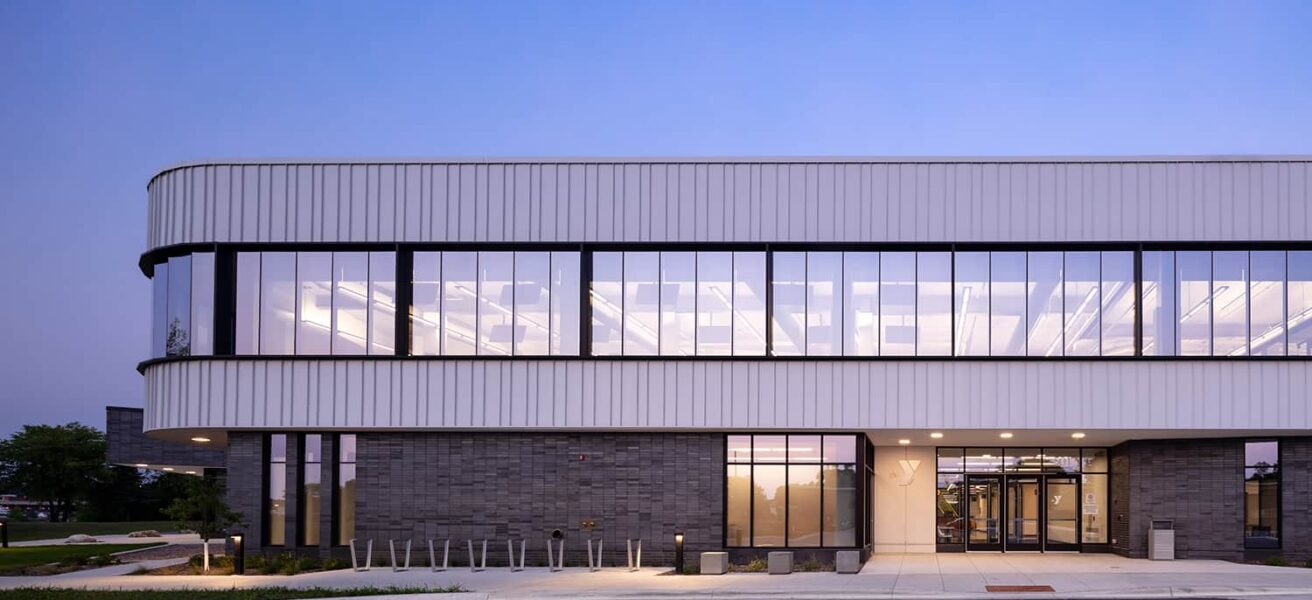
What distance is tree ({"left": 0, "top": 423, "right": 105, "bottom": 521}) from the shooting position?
73.2m

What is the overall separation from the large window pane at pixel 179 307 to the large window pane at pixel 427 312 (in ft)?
17.2

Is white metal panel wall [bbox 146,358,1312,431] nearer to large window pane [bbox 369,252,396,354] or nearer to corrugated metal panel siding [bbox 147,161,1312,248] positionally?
large window pane [bbox 369,252,396,354]

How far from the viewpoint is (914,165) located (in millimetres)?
29609

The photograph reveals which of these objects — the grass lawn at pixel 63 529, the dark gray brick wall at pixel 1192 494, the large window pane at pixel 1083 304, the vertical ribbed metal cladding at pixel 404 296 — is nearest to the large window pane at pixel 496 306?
the vertical ribbed metal cladding at pixel 404 296

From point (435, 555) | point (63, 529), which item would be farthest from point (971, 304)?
point (63, 529)

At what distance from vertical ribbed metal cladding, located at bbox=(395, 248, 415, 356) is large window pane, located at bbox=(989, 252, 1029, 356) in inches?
515

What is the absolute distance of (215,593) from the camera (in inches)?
944

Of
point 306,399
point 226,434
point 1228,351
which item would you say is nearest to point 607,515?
point 306,399

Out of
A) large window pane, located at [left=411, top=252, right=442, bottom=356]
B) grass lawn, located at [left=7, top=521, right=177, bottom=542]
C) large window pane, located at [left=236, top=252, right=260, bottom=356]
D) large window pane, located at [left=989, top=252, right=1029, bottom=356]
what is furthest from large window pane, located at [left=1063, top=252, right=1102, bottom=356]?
grass lawn, located at [left=7, top=521, right=177, bottom=542]

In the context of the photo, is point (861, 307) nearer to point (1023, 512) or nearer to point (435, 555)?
point (1023, 512)

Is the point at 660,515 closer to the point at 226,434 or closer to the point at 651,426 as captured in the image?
the point at 651,426

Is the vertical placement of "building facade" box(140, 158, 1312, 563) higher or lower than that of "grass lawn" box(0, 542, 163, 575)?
higher

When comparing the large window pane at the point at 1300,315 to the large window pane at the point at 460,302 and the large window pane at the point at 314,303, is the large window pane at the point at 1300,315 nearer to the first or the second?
the large window pane at the point at 460,302

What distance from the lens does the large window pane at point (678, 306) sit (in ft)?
97.6
